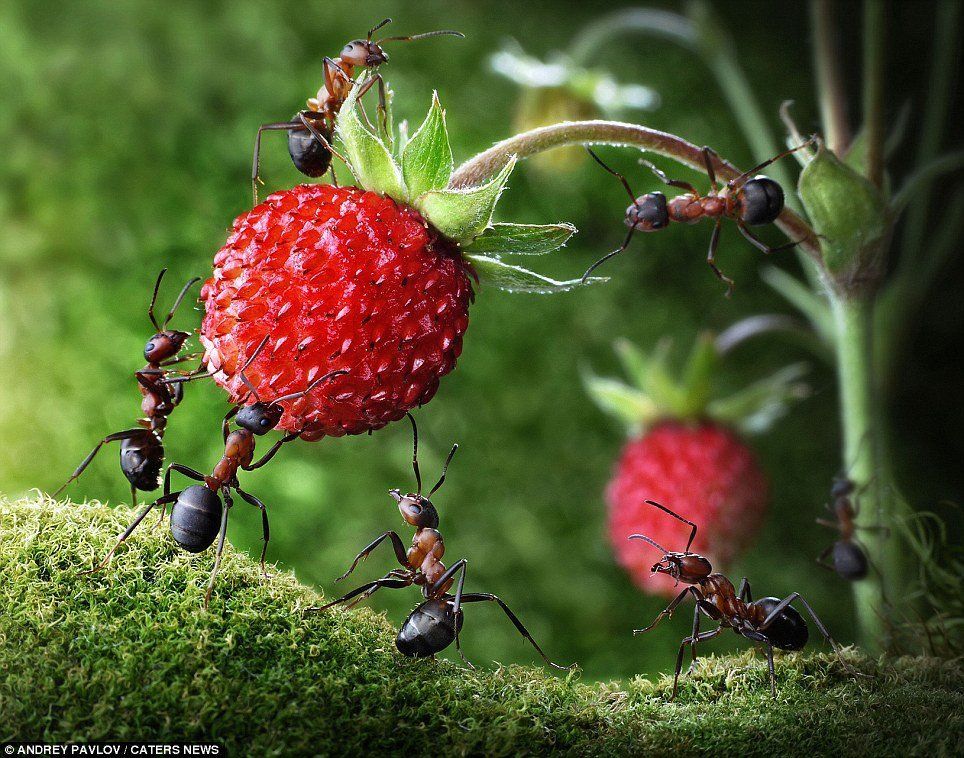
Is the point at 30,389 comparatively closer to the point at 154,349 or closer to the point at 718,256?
the point at 154,349

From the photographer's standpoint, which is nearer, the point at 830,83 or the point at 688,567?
the point at 688,567

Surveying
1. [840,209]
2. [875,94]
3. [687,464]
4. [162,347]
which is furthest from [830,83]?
[162,347]

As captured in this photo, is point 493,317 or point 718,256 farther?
point 718,256

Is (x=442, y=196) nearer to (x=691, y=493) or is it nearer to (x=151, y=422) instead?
(x=151, y=422)

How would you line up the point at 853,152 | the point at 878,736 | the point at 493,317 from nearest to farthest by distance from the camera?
the point at 878,736 < the point at 853,152 < the point at 493,317

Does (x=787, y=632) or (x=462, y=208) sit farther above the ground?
(x=462, y=208)

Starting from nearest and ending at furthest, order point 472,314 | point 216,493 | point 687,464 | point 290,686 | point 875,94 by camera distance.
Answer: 1. point 290,686
2. point 216,493
3. point 875,94
4. point 687,464
5. point 472,314

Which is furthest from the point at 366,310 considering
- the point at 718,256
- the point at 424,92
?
the point at 718,256
